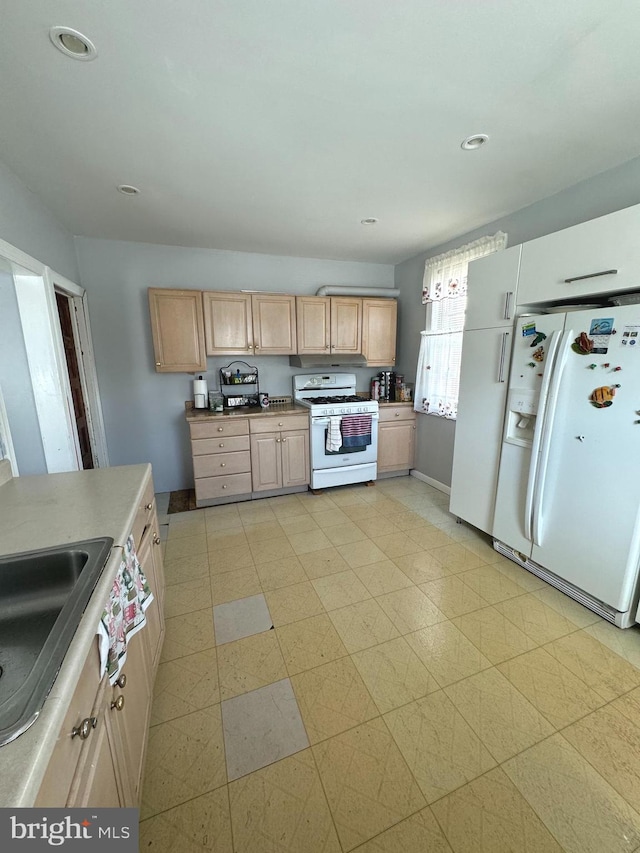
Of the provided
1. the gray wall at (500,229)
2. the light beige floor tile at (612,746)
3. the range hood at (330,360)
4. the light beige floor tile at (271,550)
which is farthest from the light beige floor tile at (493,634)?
the range hood at (330,360)

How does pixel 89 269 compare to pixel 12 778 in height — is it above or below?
above

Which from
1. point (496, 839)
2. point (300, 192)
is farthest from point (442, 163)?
point (496, 839)

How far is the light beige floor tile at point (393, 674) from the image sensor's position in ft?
4.89

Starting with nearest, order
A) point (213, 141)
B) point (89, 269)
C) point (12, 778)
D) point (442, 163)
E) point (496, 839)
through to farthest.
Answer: point (12, 778), point (496, 839), point (213, 141), point (442, 163), point (89, 269)

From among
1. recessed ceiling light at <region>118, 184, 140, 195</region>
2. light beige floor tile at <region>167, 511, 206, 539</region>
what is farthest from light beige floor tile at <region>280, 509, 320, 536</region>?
recessed ceiling light at <region>118, 184, 140, 195</region>

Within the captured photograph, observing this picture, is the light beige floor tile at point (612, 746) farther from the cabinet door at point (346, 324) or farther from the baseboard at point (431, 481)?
the cabinet door at point (346, 324)

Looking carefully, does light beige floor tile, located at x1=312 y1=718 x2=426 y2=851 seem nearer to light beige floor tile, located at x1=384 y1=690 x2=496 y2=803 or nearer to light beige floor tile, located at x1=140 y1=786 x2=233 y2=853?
light beige floor tile, located at x1=384 y1=690 x2=496 y2=803

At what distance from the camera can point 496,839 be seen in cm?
106

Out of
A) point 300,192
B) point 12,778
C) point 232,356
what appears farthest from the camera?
point 232,356

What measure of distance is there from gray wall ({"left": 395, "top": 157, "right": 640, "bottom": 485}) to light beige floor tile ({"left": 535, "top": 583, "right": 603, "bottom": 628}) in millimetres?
1498

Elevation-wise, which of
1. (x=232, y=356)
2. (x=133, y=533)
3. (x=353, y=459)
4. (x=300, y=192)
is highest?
(x=300, y=192)

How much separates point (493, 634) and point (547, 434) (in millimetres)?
1142

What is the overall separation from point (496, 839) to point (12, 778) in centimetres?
138

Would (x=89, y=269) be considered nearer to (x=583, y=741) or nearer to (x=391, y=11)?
(x=391, y=11)
